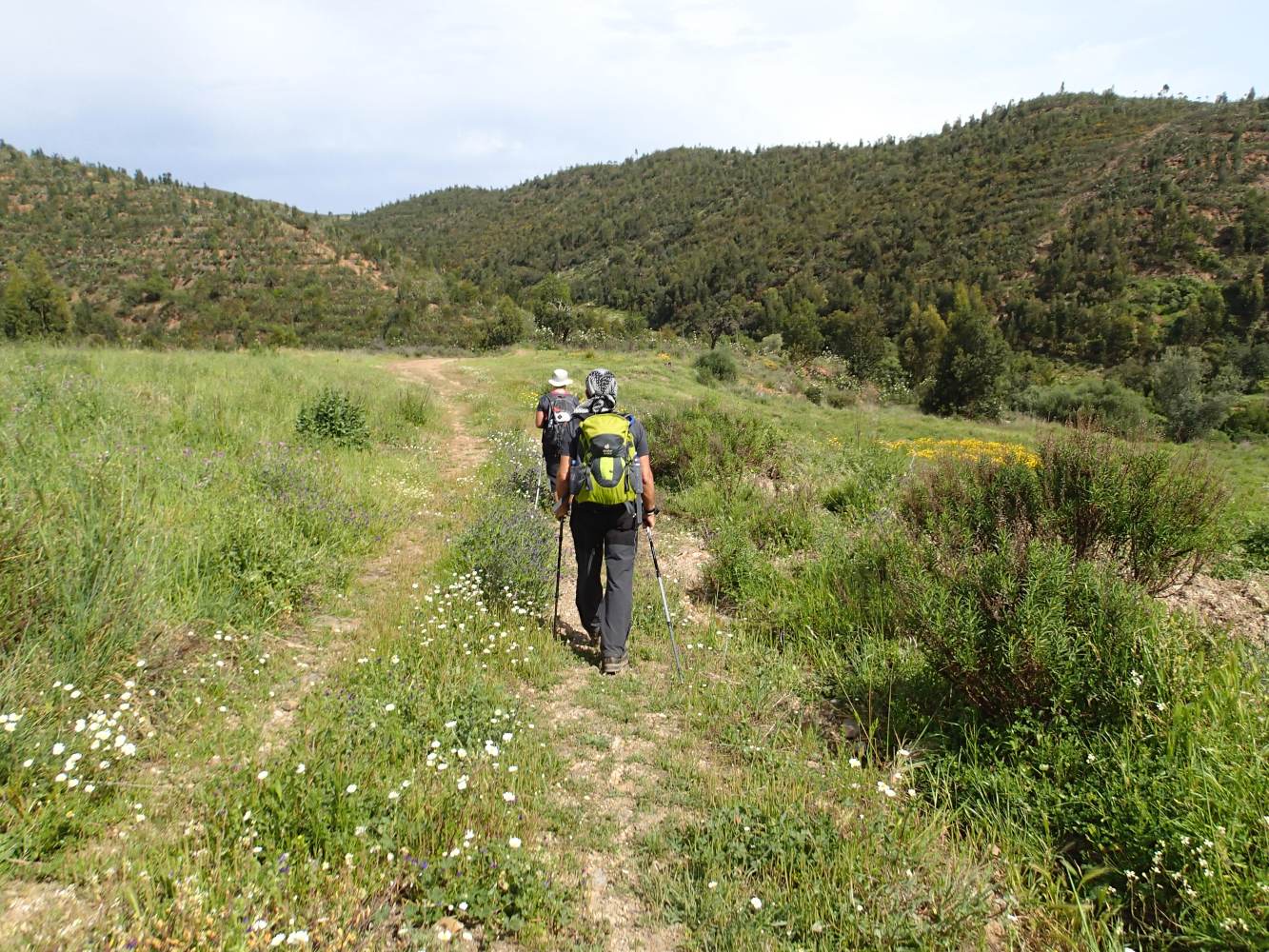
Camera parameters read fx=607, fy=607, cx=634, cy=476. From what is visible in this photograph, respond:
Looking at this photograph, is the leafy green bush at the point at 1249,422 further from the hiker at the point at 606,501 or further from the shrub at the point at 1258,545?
the hiker at the point at 606,501

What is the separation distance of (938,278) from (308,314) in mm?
58460

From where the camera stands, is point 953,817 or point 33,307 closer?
point 953,817

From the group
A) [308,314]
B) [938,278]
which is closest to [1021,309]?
[938,278]

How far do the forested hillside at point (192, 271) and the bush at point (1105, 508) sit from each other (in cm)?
3898

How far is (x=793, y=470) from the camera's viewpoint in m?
9.59

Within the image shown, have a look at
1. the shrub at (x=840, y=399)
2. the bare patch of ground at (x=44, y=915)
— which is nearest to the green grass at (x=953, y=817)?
the bare patch of ground at (x=44, y=915)

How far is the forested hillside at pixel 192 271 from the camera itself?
43.8 m

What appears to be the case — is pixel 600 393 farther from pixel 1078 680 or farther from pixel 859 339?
pixel 859 339

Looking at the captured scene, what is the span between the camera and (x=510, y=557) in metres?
5.09

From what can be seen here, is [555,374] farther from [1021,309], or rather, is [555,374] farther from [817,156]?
[817,156]

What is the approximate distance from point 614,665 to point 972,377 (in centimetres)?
3875

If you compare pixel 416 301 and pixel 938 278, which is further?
pixel 938 278

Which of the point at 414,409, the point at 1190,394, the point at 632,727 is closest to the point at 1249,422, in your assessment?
the point at 1190,394

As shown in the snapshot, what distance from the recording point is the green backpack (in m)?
3.97
